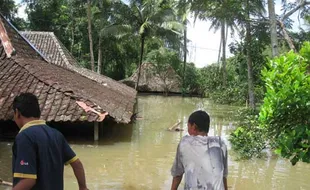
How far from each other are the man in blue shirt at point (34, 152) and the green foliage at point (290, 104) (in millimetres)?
3082

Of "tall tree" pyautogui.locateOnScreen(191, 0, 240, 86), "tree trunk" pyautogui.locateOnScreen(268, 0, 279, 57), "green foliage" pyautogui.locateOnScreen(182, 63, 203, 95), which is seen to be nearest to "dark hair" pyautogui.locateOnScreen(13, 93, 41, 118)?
"tree trunk" pyautogui.locateOnScreen(268, 0, 279, 57)

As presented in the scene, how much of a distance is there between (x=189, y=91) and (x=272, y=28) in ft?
74.8

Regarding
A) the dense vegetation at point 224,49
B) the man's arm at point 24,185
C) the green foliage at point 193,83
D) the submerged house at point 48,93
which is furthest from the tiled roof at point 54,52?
the man's arm at point 24,185

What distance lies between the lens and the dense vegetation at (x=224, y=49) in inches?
196

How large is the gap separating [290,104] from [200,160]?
2.22 meters

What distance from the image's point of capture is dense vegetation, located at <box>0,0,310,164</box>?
16.4 feet

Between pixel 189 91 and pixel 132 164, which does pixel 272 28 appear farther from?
pixel 189 91

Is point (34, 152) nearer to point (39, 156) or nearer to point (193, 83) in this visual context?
point (39, 156)

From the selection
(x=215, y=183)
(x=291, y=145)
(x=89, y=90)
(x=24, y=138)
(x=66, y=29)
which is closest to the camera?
(x=24, y=138)

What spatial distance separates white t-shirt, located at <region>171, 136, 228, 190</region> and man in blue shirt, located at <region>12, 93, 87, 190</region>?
3.35ft

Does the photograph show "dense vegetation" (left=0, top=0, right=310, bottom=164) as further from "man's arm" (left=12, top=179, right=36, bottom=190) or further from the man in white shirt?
"man's arm" (left=12, top=179, right=36, bottom=190)

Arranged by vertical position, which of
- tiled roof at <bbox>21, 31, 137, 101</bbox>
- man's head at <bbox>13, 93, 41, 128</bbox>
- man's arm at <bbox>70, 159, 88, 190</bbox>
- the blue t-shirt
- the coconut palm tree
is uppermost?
the coconut palm tree

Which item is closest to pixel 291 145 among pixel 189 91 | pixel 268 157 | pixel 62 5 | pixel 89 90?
pixel 268 157

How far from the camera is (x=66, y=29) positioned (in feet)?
106
